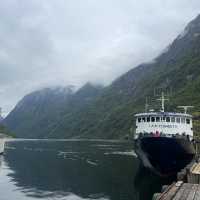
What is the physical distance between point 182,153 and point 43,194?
22.1m

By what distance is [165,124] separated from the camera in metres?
64.7

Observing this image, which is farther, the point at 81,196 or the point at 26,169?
the point at 26,169

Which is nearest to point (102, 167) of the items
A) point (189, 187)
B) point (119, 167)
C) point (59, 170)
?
point (119, 167)

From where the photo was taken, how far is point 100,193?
5281 cm

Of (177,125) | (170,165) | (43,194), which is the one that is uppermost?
(177,125)

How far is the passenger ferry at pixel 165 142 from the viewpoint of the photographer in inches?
2331

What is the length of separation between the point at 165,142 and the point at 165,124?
19.2 ft

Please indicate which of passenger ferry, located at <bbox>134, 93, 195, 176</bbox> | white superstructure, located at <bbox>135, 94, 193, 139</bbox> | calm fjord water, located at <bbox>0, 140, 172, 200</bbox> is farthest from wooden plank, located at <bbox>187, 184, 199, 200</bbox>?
white superstructure, located at <bbox>135, 94, 193, 139</bbox>

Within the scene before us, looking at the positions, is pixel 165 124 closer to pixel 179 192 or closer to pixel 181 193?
pixel 179 192

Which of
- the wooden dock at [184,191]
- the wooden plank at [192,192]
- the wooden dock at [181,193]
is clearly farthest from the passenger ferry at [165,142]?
the wooden plank at [192,192]

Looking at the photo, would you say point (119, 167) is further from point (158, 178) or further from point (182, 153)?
point (182, 153)

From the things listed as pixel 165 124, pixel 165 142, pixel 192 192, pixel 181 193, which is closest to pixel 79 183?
pixel 165 142

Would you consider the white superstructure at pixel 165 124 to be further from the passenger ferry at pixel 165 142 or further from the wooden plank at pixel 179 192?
the wooden plank at pixel 179 192

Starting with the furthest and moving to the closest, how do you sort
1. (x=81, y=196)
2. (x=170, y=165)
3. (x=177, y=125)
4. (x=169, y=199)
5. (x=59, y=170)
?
(x=59, y=170) → (x=177, y=125) → (x=170, y=165) → (x=81, y=196) → (x=169, y=199)
